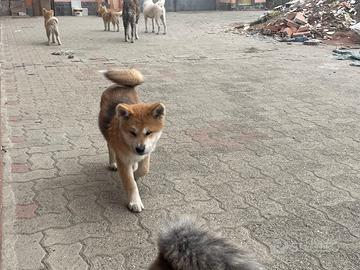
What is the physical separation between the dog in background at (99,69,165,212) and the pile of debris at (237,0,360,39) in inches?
419

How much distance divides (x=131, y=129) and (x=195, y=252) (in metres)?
1.79

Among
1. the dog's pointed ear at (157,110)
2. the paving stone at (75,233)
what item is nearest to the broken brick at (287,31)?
the dog's pointed ear at (157,110)

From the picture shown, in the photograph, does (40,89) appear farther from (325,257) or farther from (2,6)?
(2,6)

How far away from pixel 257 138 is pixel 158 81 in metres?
3.30

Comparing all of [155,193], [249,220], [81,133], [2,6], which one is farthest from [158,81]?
[2,6]

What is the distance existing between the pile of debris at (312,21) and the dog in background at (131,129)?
1064 centimetres

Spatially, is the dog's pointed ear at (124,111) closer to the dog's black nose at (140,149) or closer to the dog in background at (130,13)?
the dog's black nose at (140,149)

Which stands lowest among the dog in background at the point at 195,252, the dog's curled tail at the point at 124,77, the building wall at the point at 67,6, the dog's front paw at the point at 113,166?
the dog's front paw at the point at 113,166

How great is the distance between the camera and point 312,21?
14469 mm

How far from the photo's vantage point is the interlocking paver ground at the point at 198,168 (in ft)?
9.69

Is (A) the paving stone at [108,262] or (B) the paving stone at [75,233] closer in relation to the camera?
(A) the paving stone at [108,262]

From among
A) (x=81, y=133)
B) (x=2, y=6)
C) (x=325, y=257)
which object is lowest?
(x=325, y=257)

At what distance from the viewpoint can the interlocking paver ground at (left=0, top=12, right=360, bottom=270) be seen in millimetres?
2953

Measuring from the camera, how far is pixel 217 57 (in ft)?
34.4
